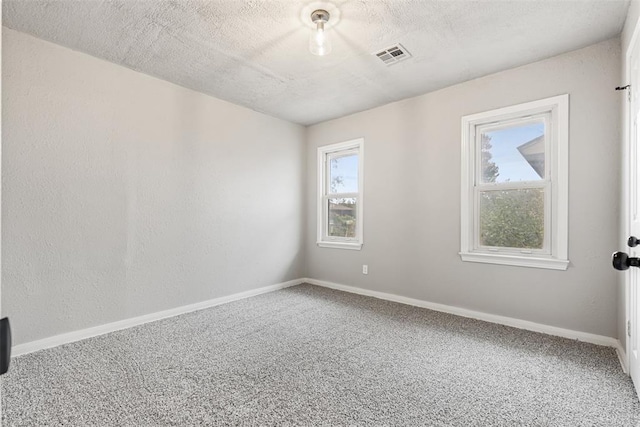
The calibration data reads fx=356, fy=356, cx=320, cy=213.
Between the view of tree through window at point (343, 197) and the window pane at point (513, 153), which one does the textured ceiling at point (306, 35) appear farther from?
the view of tree through window at point (343, 197)

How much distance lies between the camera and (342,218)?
15.9ft

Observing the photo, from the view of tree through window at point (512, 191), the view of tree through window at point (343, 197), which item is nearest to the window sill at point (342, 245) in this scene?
the view of tree through window at point (343, 197)

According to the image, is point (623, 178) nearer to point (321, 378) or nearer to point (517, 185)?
point (517, 185)

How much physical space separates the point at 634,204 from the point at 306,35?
251 cm

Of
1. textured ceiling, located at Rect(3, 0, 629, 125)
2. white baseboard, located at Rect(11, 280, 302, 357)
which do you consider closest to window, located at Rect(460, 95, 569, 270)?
textured ceiling, located at Rect(3, 0, 629, 125)

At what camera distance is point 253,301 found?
410 centimetres

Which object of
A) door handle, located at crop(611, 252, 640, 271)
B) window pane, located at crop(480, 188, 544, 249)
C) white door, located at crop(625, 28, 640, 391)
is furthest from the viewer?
window pane, located at crop(480, 188, 544, 249)

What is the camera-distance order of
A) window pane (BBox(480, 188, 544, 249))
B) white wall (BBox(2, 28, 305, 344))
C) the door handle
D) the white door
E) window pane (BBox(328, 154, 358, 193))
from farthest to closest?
window pane (BBox(328, 154, 358, 193)) → window pane (BBox(480, 188, 544, 249)) → white wall (BBox(2, 28, 305, 344)) → the white door → the door handle

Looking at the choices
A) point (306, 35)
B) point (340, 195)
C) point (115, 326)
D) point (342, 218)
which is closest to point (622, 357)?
point (342, 218)

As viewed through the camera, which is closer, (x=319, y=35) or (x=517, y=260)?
(x=319, y=35)

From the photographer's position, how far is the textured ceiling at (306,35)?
96.0 inches

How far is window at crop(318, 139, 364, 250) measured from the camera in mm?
4590

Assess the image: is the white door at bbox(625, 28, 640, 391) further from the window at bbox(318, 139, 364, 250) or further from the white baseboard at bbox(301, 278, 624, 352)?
the window at bbox(318, 139, 364, 250)

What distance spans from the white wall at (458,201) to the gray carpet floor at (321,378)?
371 millimetres
